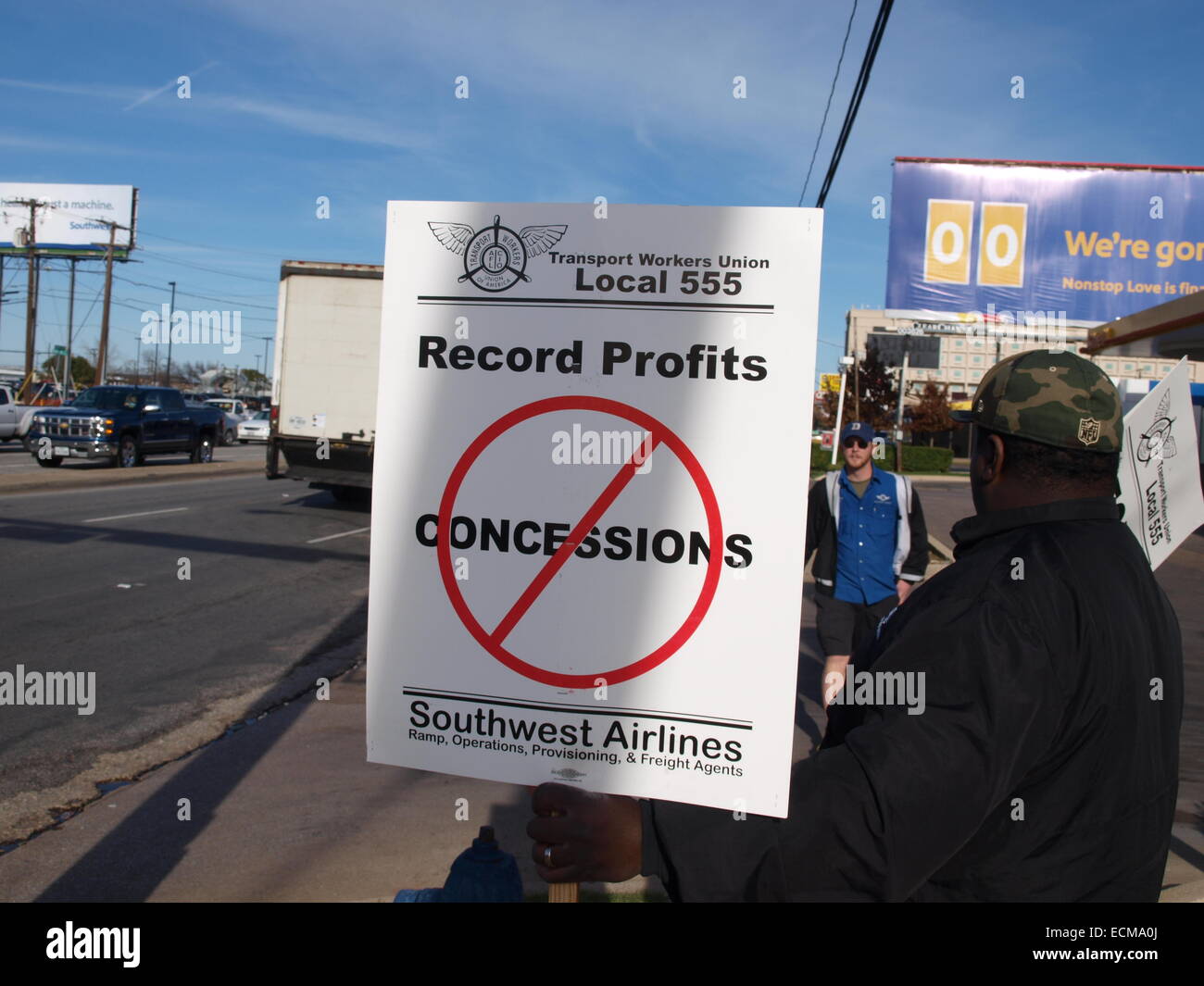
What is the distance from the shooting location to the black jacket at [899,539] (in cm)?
578

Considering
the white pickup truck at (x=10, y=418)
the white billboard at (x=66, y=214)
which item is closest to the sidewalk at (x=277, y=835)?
the white pickup truck at (x=10, y=418)

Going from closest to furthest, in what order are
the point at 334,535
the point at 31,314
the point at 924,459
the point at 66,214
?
the point at 334,535 → the point at 924,459 → the point at 31,314 → the point at 66,214

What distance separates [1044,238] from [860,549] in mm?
15558

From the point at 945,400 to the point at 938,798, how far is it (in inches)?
2799

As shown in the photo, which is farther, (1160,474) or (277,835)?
(277,835)

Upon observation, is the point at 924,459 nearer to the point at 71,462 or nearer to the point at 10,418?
the point at 71,462

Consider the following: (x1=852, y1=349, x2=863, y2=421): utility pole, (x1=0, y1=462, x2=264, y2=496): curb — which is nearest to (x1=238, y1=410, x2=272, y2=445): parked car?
(x1=0, y1=462, x2=264, y2=496): curb

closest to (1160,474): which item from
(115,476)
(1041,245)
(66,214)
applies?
(1041,245)

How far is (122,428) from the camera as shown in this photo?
980 inches

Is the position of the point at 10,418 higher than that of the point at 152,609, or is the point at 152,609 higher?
the point at 10,418

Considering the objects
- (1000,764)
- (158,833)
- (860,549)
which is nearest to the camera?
(1000,764)

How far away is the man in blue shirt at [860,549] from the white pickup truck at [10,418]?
97.9 ft

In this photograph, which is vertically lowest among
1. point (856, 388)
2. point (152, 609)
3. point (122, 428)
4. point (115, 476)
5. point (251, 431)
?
point (152, 609)
